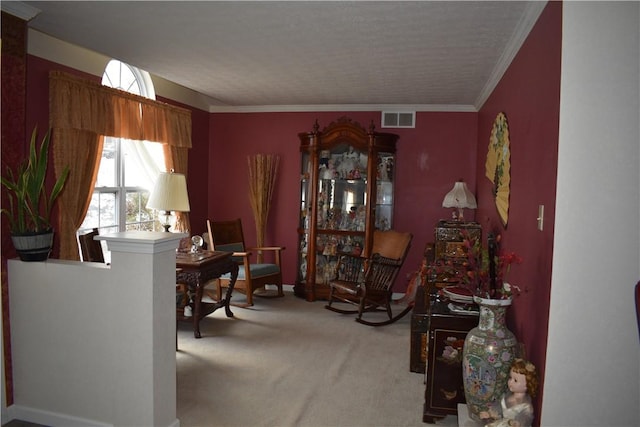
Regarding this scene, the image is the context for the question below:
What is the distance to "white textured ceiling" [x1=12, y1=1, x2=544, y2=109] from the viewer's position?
8.66 ft

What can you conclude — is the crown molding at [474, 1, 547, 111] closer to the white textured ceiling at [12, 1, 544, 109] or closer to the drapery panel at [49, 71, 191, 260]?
the white textured ceiling at [12, 1, 544, 109]

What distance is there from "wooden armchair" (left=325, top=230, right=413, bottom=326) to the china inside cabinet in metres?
0.26

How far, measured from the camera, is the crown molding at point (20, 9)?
8.68 ft

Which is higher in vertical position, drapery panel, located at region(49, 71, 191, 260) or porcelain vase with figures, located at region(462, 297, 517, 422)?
drapery panel, located at region(49, 71, 191, 260)

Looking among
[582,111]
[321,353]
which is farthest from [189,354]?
[582,111]

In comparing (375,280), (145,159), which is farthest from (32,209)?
(375,280)

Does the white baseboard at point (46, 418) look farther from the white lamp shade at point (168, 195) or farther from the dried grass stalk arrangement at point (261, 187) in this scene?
the dried grass stalk arrangement at point (261, 187)

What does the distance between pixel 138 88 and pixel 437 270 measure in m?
3.38

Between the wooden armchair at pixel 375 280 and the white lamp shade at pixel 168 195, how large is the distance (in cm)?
185

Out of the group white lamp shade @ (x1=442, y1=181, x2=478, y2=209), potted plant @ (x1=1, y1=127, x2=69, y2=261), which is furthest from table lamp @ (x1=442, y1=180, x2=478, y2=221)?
potted plant @ (x1=1, y1=127, x2=69, y2=261)

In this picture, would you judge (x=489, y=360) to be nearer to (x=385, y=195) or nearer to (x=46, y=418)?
(x=46, y=418)

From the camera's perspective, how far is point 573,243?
201 cm

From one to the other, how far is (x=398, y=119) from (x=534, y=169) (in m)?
3.42

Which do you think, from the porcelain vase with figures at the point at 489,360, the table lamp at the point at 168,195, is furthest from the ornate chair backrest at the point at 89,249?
the porcelain vase with figures at the point at 489,360
